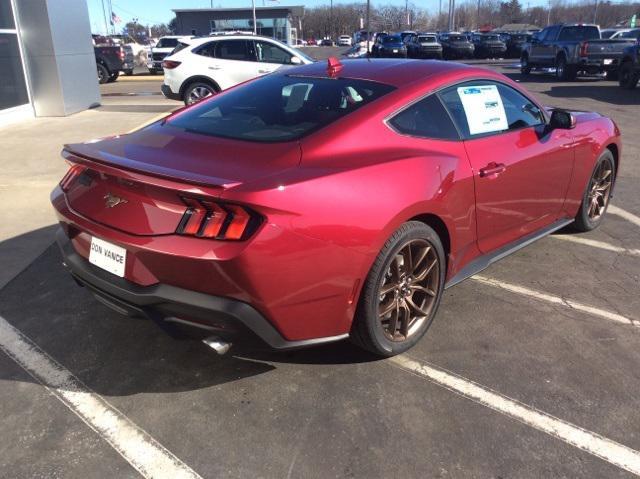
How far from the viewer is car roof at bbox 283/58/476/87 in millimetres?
3273

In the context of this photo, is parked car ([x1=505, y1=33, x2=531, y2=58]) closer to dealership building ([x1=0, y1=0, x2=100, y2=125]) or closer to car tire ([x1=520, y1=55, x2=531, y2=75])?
car tire ([x1=520, y1=55, x2=531, y2=75])

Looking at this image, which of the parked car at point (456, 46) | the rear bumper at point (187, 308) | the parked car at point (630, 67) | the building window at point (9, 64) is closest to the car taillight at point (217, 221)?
the rear bumper at point (187, 308)

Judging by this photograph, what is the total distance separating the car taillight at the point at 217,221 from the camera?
2.27 metres

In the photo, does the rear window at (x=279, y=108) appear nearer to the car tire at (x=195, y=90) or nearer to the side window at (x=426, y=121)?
the side window at (x=426, y=121)

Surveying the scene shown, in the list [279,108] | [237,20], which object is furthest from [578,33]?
[237,20]

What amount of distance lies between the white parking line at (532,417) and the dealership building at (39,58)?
1015 cm

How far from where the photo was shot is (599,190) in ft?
16.6

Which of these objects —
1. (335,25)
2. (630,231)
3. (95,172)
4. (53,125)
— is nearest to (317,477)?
(95,172)

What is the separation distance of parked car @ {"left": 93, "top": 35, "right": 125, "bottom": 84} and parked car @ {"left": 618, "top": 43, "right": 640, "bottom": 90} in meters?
17.4

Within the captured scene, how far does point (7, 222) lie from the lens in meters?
5.21

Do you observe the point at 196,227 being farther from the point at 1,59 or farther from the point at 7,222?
the point at 1,59

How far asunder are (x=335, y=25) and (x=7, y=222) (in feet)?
371

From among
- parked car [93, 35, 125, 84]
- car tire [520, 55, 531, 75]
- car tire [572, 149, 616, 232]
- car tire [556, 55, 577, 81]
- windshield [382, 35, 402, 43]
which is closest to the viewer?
car tire [572, 149, 616, 232]

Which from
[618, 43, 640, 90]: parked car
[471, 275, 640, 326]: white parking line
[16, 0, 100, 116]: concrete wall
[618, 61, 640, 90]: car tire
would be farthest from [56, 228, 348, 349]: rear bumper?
[618, 61, 640, 90]: car tire
